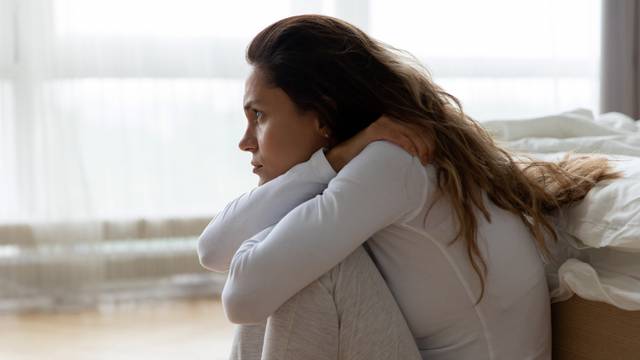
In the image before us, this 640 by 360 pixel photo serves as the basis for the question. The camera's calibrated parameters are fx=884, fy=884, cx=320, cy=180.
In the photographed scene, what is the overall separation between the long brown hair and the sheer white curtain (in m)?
1.78

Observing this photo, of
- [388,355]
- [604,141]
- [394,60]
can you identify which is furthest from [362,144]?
[604,141]

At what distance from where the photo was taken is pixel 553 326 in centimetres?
150

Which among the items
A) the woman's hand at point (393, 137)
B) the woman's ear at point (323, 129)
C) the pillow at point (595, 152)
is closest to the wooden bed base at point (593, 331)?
the pillow at point (595, 152)

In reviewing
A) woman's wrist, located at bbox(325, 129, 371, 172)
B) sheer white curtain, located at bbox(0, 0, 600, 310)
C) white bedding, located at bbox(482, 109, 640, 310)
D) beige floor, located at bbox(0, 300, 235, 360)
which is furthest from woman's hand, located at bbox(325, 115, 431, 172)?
sheer white curtain, located at bbox(0, 0, 600, 310)

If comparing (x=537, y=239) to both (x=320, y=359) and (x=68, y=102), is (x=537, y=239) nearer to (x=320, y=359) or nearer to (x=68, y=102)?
(x=320, y=359)

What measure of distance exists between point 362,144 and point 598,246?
395 mm

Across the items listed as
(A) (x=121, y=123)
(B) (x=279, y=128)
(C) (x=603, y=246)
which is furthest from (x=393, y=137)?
(A) (x=121, y=123)

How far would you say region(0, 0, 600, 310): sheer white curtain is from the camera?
3.04 m

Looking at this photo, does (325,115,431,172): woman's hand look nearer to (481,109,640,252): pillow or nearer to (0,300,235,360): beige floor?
(481,109,640,252): pillow

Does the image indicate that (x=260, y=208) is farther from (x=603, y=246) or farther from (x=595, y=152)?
(x=595, y=152)

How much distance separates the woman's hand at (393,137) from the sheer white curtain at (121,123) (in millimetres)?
1922

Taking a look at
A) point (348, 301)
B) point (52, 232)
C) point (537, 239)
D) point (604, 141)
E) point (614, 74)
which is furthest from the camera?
point (614, 74)

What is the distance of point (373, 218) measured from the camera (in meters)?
1.26

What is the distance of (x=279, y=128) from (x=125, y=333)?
1514 mm
